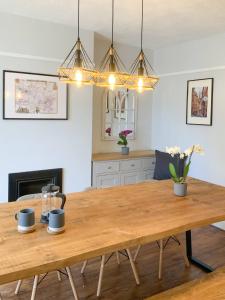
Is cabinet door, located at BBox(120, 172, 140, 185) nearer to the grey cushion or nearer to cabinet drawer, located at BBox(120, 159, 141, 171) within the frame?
cabinet drawer, located at BBox(120, 159, 141, 171)

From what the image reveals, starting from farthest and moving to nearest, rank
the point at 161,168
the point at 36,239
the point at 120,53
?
the point at 120,53, the point at 161,168, the point at 36,239

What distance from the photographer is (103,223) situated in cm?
191

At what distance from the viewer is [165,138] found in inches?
197

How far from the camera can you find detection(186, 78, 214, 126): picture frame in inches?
161

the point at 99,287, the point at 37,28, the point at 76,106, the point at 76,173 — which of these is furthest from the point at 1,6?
the point at 99,287

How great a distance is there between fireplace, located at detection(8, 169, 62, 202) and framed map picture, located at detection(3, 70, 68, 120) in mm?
722

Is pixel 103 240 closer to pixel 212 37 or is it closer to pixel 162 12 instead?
pixel 162 12

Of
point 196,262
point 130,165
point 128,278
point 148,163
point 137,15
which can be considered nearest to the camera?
point 128,278

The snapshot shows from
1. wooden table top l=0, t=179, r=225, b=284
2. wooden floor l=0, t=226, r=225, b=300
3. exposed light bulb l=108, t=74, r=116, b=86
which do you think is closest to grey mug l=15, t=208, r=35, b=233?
wooden table top l=0, t=179, r=225, b=284

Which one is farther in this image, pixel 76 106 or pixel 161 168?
pixel 161 168

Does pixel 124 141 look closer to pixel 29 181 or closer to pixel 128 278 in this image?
pixel 29 181

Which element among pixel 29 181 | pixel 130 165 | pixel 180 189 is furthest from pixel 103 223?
pixel 130 165

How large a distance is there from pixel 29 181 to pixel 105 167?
1.15m

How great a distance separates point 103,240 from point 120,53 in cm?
378
